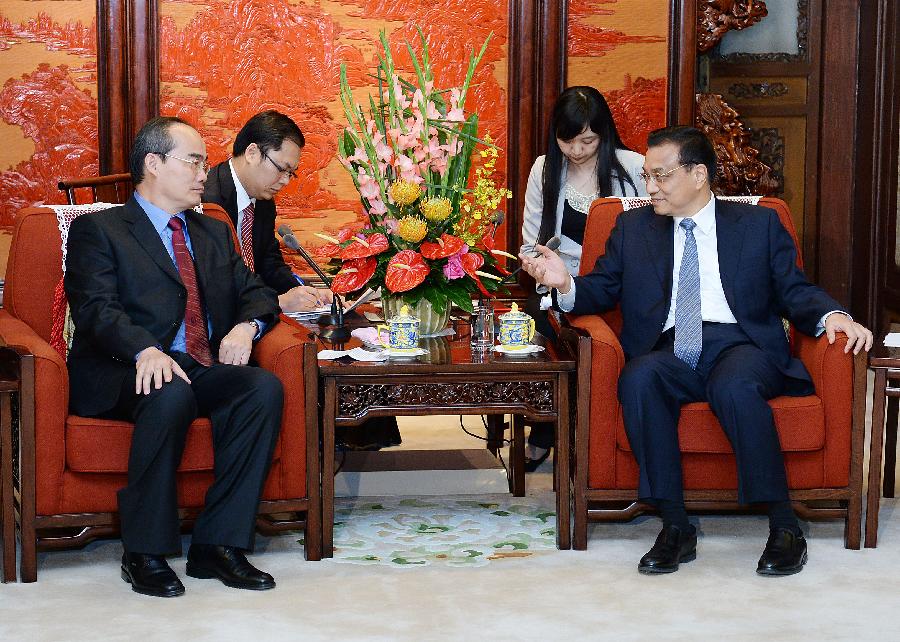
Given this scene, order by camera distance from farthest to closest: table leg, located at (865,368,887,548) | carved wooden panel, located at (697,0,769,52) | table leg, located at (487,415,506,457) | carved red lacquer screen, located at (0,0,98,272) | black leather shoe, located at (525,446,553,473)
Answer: carved wooden panel, located at (697,0,769,52) < carved red lacquer screen, located at (0,0,98,272) < table leg, located at (487,415,506,457) < black leather shoe, located at (525,446,553,473) < table leg, located at (865,368,887,548)

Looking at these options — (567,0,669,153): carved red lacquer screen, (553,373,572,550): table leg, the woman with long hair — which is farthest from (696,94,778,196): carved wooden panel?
(553,373,572,550): table leg

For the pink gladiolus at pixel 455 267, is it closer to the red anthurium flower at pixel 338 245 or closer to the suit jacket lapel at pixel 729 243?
the red anthurium flower at pixel 338 245

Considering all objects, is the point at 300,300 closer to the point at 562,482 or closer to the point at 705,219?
the point at 562,482

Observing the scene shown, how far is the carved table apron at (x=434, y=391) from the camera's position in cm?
320

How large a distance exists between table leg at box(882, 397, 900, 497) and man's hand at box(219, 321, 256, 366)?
6.09ft

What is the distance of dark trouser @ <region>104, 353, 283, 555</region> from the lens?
2.96 meters

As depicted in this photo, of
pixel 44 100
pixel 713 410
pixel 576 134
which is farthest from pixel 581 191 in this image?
pixel 44 100

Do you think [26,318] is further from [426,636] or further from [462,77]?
[462,77]

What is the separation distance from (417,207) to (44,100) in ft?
7.73

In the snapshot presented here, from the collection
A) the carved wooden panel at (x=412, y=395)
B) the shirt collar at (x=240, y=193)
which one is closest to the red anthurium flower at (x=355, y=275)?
the carved wooden panel at (x=412, y=395)

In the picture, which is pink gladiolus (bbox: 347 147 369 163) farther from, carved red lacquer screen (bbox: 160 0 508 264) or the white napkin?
carved red lacquer screen (bbox: 160 0 508 264)

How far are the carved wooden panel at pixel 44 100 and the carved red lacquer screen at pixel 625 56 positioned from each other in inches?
79.2

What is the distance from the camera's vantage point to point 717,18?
5.77m

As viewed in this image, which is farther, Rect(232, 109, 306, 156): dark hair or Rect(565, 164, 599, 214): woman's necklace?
Rect(565, 164, 599, 214): woman's necklace
